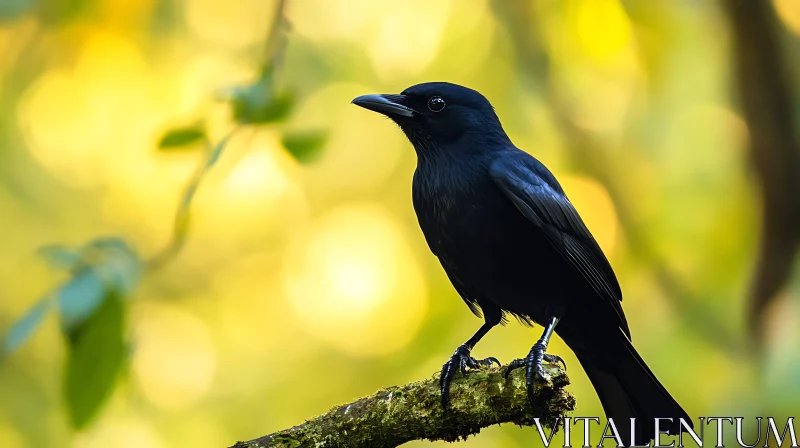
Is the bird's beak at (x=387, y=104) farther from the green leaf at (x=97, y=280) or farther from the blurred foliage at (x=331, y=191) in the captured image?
the green leaf at (x=97, y=280)

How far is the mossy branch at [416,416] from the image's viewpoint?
321 cm

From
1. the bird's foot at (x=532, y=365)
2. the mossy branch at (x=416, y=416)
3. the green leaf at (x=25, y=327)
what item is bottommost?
the mossy branch at (x=416, y=416)

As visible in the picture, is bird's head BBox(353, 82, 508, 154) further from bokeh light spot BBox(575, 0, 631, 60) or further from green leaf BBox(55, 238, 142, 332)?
bokeh light spot BBox(575, 0, 631, 60)

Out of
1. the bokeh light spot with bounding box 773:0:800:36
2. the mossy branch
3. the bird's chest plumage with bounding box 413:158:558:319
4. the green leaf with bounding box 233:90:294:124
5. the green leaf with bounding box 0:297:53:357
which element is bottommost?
the mossy branch

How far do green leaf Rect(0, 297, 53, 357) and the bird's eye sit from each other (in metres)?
2.33

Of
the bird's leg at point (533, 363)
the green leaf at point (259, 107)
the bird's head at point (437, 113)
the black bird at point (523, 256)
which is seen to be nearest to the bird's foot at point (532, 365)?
the bird's leg at point (533, 363)

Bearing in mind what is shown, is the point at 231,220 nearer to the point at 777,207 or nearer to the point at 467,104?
the point at 467,104

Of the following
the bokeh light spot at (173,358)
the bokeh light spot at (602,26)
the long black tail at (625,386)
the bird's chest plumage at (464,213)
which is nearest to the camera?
the bird's chest plumage at (464,213)

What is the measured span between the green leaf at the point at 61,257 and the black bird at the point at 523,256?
1.48 m

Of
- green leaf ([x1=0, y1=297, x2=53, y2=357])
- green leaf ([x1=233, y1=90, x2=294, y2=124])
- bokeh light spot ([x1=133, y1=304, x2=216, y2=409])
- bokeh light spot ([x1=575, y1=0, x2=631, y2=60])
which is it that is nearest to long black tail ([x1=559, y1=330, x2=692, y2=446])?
green leaf ([x1=233, y1=90, x2=294, y2=124])

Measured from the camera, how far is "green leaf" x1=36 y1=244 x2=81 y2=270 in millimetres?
2830

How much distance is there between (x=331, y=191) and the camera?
24.8 ft

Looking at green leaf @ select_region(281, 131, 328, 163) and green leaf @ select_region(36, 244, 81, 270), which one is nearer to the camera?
green leaf @ select_region(36, 244, 81, 270)

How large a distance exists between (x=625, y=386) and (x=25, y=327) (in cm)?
272
